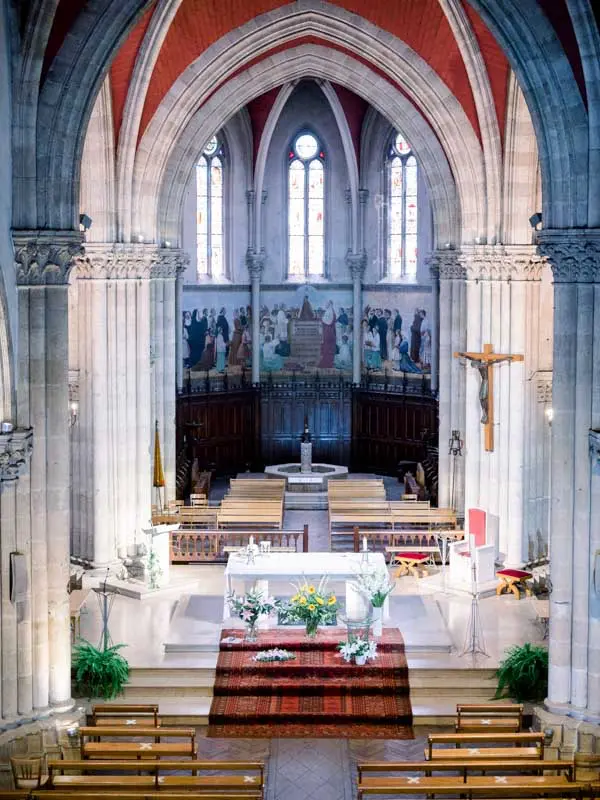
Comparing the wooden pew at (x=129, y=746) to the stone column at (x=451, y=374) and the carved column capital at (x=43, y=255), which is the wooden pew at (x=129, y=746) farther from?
the stone column at (x=451, y=374)

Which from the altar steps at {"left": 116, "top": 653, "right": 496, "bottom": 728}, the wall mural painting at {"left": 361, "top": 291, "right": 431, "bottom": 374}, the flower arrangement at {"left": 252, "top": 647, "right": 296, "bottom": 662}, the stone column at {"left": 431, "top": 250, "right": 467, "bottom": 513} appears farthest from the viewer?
the wall mural painting at {"left": 361, "top": 291, "right": 431, "bottom": 374}

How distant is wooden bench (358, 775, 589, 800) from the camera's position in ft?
55.4

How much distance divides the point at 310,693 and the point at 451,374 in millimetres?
12506

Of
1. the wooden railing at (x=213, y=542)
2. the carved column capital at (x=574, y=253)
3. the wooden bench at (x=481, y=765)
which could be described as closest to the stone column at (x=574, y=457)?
the carved column capital at (x=574, y=253)

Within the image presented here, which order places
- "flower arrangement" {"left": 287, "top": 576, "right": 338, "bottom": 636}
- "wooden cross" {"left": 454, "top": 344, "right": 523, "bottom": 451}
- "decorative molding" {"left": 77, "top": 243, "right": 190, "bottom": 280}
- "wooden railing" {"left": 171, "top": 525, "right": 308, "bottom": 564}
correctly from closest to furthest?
"flower arrangement" {"left": 287, "top": 576, "right": 338, "bottom": 636}, "wooden cross" {"left": 454, "top": 344, "right": 523, "bottom": 451}, "decorative molding" {"left": 77, "top": 243, "right": 190, "bottom": 280}, "wooden railing" {"left": 171, "top": 525, "right": 308, "bottom": 564}

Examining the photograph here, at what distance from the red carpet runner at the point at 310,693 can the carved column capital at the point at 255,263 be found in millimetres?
20302

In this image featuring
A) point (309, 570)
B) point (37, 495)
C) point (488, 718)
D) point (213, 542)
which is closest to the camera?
point (37, 495)

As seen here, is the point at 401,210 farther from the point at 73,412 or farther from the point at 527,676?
the point at 527,676

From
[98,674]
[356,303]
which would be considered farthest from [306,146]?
[98,674]

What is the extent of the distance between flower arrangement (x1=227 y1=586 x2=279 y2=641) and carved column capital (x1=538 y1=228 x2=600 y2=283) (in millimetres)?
7523

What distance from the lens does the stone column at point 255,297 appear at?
142 feet

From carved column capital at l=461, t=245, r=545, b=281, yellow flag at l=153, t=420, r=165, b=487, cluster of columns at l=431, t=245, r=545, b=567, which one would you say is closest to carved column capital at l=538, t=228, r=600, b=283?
carved column capital at l=461, t=245, r=545, b=281

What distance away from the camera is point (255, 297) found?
4366 cm

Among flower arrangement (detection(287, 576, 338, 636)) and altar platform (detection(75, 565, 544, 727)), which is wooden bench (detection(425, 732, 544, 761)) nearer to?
altar platform (detection(75, 565, 544, 727))
